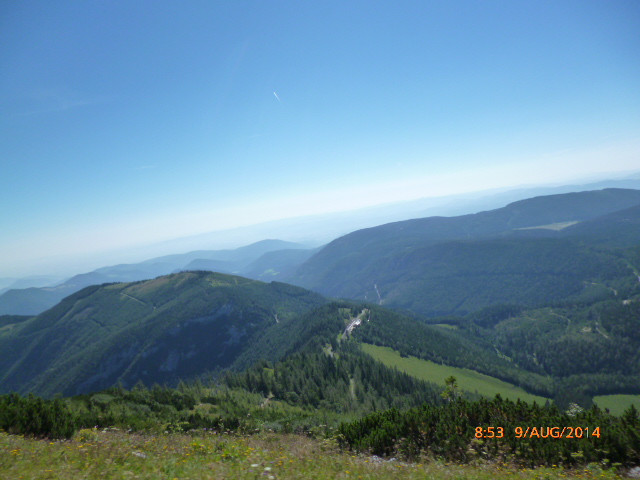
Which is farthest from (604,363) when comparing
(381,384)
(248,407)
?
(248,407)

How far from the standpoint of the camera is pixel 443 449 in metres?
21.5

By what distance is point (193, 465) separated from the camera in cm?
Result: 1372

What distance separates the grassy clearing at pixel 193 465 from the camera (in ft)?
40.2

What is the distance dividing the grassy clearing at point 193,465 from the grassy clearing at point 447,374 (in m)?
138
